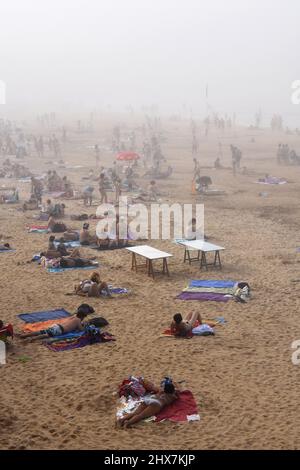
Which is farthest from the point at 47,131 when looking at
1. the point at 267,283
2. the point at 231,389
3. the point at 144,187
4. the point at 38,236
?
the point at 231,389

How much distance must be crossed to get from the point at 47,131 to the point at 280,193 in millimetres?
36732

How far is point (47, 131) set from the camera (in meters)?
56.9

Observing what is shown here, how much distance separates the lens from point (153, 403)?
6918 millimetres

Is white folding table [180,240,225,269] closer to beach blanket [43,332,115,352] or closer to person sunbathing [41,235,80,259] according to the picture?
person sunbathing [41,235,80,259]

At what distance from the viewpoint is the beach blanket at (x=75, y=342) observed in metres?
8.84

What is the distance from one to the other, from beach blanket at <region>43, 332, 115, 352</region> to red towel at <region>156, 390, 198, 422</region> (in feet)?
7.25

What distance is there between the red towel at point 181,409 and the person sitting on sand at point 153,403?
6cm

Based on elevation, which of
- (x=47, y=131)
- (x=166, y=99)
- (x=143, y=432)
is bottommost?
(x=143, y=432)

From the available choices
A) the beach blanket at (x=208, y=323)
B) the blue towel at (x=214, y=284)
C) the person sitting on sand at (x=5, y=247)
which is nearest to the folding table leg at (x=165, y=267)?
the blue towel at (x=214, y=284)

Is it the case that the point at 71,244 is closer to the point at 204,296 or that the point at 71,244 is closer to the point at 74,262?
the point at 74,262

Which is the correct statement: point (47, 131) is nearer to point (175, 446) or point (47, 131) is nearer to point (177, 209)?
point (177, 209)

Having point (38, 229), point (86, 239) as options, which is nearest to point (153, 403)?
point (86, 239)

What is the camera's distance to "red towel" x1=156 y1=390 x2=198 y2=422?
681cm

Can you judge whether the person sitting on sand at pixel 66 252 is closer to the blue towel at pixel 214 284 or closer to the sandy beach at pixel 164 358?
the sandy beach at pixel 164 358
